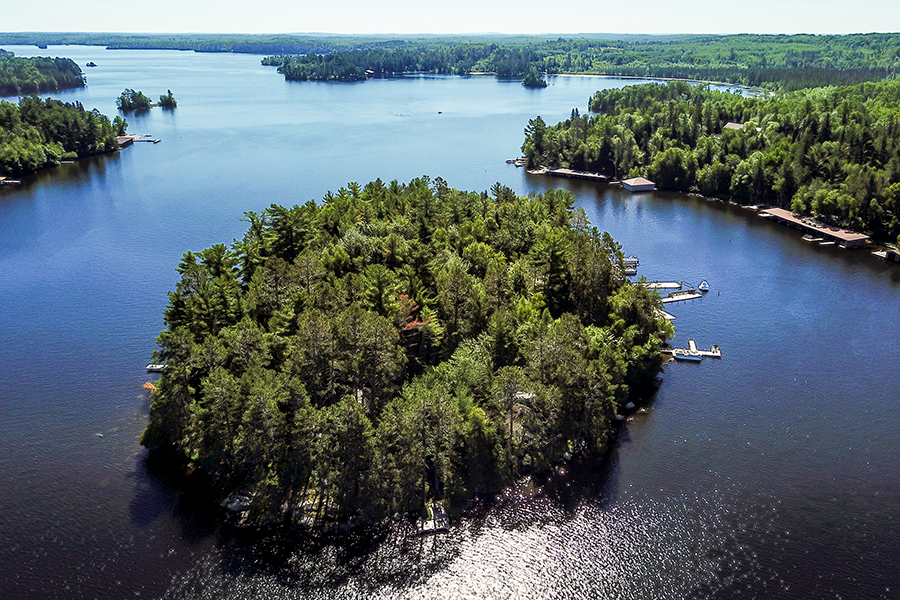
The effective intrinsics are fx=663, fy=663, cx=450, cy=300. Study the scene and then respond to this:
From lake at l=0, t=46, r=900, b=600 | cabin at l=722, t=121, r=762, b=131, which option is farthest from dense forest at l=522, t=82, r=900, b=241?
lake at l=0, t=46, r=900, b=600

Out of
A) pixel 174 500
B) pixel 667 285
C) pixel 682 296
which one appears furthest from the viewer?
pixel 667 285

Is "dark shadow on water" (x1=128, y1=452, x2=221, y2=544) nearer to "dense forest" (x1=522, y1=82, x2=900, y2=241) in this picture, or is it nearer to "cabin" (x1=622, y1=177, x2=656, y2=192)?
"dense forest" (x1=522, y1=82, x2=900, y2=241)

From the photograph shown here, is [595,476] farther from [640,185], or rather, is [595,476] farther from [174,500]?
[640,185]

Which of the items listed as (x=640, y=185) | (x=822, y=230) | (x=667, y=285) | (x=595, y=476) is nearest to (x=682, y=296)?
(x=667, y=285)

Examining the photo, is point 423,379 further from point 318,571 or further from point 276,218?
point 276,218

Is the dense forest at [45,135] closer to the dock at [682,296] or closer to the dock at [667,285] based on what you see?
the dock at [667,285]
